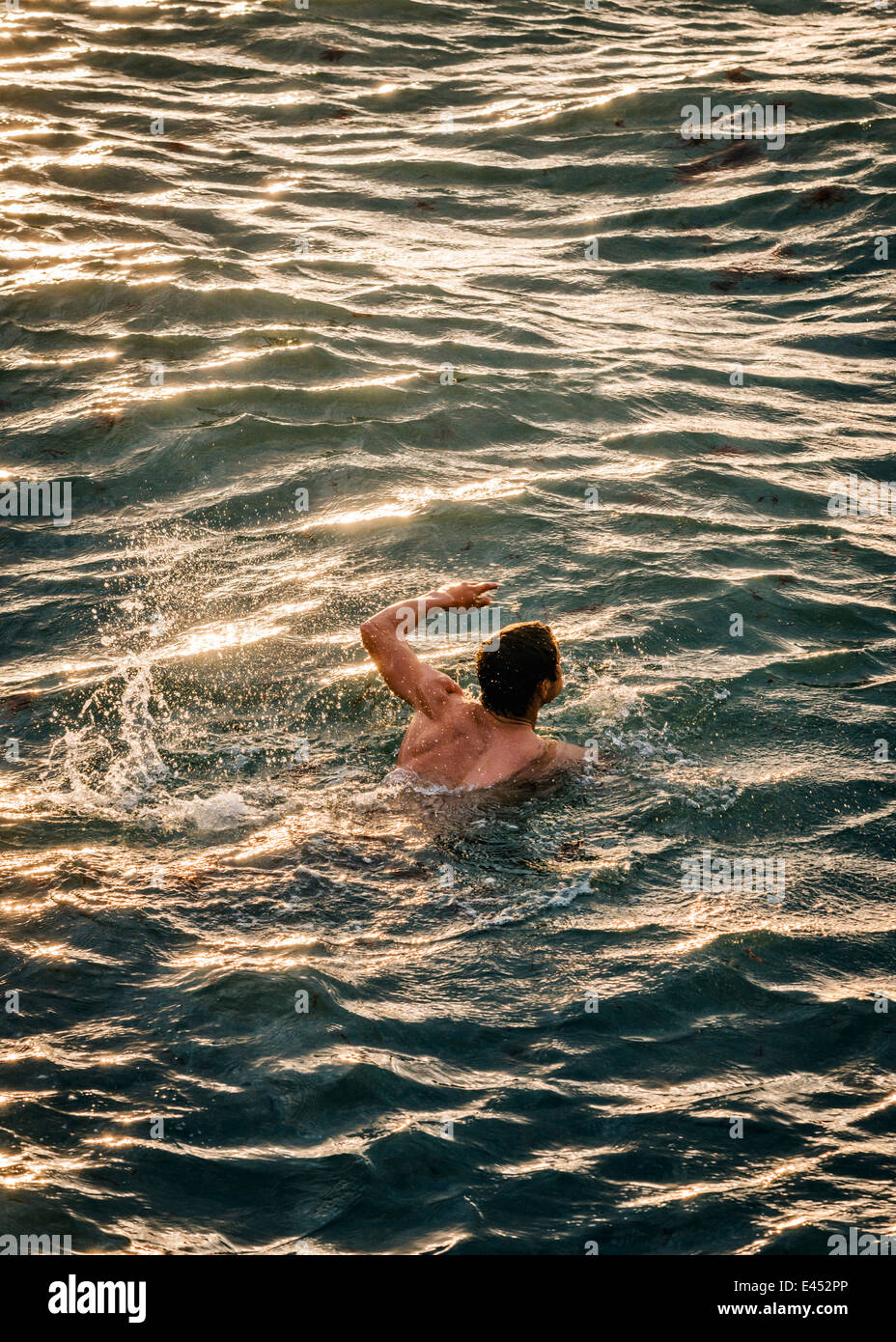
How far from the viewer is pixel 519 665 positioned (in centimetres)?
610

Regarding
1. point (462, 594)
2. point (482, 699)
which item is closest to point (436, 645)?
point (482, 699)

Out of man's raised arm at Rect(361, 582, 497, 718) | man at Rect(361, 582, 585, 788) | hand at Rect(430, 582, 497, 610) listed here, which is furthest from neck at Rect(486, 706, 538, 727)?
hand at Rect(430, 582, 497, 610)

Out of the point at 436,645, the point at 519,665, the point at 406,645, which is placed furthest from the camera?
the point at 436,645

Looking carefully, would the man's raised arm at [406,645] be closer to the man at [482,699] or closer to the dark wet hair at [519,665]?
the man at [482,699]

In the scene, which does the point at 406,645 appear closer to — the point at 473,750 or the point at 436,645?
the point at 473,750

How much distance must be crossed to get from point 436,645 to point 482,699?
147cm

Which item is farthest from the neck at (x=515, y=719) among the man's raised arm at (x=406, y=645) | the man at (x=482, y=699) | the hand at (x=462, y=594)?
the hand at (x=462, y=594)

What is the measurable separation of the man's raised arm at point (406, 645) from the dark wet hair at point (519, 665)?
9.7 inches

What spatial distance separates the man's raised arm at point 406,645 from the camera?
6152 millimetres

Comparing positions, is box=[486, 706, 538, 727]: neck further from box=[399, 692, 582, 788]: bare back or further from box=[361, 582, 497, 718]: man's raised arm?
box=[361, 582, 497, 718]: man's raised arm

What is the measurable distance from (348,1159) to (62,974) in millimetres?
1456

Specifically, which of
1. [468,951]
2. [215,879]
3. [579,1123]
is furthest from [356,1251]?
[215,879]

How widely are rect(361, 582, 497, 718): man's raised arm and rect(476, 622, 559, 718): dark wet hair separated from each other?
0.25m

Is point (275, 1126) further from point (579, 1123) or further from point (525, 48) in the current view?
point (525, 48)
